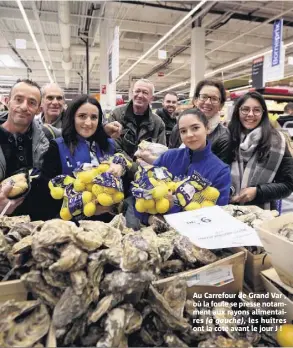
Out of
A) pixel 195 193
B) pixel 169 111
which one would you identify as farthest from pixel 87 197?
pixel 169 111

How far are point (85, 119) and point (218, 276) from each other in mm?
1244

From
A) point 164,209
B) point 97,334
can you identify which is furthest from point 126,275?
point 164,209

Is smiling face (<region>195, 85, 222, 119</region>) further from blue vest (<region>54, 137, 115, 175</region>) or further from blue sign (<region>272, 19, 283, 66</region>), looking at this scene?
blue sign (<region>272, 19, 283, 66</region>)

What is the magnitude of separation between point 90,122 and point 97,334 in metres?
1.31

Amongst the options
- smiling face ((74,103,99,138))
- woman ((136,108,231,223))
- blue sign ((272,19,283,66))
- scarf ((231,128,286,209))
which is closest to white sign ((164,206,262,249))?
woman ((136,108,231,223))

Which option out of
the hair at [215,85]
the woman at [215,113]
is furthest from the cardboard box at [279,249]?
the hair at [215,85]

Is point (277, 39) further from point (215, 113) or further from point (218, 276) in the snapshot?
point (218, 276)

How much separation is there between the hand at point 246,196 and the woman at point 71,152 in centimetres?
94

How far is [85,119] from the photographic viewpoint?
1.85m

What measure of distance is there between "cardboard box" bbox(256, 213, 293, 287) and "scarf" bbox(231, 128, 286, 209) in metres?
1.24

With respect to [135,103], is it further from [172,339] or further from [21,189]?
[172,339]

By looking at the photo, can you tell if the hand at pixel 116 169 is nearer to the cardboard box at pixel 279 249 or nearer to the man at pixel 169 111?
the cardboard box at pixel 279 249

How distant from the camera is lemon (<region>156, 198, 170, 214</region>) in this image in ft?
4.67

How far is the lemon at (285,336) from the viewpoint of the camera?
0.87 m
